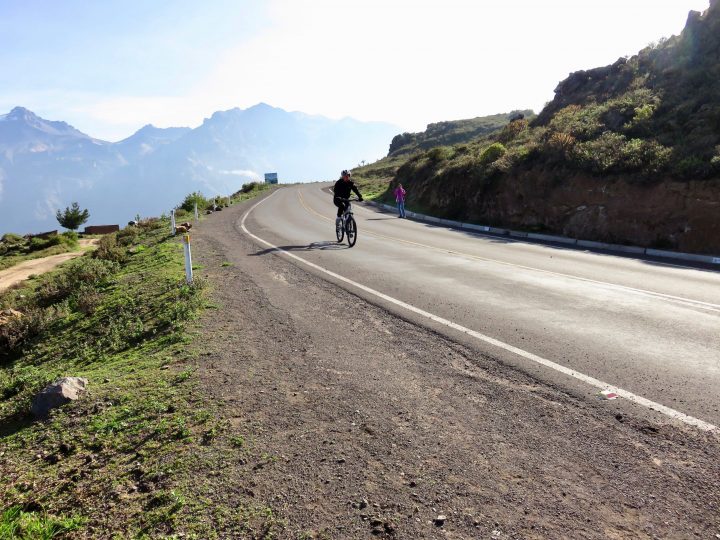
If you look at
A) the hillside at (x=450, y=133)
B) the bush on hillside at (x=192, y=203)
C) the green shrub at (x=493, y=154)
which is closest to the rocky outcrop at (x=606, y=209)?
the green shrub at (x=493, y=154)

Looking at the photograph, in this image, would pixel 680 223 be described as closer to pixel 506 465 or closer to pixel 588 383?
pixel 588 383

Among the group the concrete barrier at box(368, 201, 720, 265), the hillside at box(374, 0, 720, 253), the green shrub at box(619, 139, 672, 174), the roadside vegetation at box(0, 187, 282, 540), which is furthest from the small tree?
the green shrub at box(619, 139, 672, 174)

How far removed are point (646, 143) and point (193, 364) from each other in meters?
18.4

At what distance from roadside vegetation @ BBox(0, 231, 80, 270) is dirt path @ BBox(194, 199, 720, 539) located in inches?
1255

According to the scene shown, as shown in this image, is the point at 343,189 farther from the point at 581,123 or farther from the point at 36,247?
the point at 36,247

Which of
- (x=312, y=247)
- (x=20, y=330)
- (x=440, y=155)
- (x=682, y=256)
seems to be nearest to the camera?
(x=20, y=330)

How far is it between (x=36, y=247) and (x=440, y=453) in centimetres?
3869

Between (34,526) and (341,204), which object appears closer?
(34,526)

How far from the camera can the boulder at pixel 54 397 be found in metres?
4.79

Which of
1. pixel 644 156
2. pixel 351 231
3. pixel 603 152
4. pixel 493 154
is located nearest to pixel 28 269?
pixel 351 231

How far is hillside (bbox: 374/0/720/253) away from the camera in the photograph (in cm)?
1477

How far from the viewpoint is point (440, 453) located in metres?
3.46

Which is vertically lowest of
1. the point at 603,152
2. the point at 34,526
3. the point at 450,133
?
the point at 34,526

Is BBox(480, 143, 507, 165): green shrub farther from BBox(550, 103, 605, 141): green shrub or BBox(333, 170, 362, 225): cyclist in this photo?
BBox(333, 170, 362, 225): cyclist
